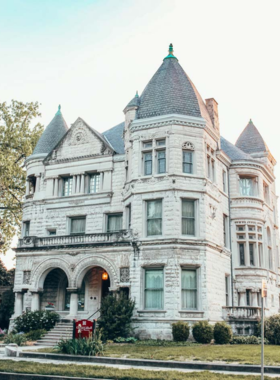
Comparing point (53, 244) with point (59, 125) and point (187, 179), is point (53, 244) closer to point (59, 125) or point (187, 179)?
point (187, 179)

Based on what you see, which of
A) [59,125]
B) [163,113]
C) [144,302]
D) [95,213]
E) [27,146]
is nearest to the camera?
[144,302]

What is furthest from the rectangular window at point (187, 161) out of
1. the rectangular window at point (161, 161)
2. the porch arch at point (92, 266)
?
the porch arch at point (92, 266)

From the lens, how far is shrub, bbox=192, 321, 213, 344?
24.4m

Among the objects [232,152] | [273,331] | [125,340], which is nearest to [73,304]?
[125,340]

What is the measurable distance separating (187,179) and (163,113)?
4487 mm

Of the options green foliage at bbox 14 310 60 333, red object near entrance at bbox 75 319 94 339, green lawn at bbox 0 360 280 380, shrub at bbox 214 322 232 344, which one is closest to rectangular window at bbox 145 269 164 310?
shrub at bbox 214 322 232 344

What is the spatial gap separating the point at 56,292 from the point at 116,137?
1229 centimetres

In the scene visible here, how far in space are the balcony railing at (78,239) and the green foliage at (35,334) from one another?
556 centimetres

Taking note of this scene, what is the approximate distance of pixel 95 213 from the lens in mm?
32781

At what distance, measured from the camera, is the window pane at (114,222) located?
3228cm

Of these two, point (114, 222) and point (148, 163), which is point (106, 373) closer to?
point (148, 163)

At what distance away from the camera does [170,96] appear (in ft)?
97.1

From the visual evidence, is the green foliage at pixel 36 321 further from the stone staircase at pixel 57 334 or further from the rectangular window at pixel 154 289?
the rectangular window at pixel 154 289

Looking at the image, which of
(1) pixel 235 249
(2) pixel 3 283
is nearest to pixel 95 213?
(1) pixel 235 249
